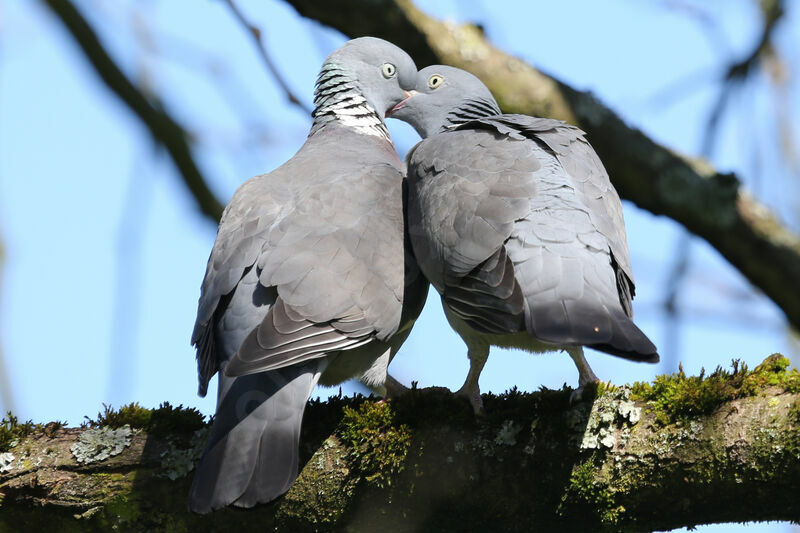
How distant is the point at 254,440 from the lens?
329 centimetres

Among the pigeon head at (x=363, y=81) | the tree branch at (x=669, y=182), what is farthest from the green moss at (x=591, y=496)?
the pigeon head at (x=363, y=81)

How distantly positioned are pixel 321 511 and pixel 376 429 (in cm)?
35

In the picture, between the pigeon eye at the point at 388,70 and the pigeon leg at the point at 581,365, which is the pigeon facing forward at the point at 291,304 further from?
the pigeon eye at the point at 388,70

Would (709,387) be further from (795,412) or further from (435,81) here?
(435,81)

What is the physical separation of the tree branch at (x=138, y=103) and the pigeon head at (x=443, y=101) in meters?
1.57

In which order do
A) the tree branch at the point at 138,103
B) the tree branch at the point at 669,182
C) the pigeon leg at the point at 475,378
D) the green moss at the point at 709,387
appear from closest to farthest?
the green moss at the point at 709,387, the pigeon leg at the point at 475,378, the tree branch at the point at 138,103, the tree branch at the point at 669,182

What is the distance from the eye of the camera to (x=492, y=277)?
3.48 m

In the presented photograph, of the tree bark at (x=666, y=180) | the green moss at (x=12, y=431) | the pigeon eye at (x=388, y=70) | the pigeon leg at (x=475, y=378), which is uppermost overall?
the pigeon eye at (x=388, y=70)

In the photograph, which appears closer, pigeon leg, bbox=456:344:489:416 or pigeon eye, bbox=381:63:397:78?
pigeon leg, bbox=456:344:489:416

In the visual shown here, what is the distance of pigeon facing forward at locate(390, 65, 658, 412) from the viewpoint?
326cm

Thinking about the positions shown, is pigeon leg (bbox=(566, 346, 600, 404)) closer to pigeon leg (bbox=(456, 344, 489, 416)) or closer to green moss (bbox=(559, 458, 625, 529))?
pigeon leg (bbox=(456, 344, 489, 416))

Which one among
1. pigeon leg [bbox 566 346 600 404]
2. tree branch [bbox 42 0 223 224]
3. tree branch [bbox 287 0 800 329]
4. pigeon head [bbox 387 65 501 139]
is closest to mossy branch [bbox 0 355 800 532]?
pigeon leg [bbox 566 346 600 404]

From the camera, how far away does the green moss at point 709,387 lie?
2992 millimetres

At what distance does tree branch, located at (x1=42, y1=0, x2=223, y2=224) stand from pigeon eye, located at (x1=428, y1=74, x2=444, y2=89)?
1798 millimetres
